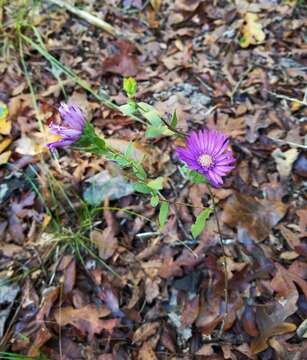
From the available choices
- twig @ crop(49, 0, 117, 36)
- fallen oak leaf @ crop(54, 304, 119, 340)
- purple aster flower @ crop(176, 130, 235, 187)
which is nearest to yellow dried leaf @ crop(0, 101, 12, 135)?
twig @ crop(49, 0, 117, 36)

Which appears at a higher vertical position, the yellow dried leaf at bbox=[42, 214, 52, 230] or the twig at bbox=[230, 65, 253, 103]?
the twig at bbox=[230, 65, 253, 103]

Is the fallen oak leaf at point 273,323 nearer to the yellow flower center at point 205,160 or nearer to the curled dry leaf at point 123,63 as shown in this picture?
the yellow flower center at point 205,160

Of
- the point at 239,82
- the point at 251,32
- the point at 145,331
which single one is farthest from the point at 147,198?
the point at 251,32

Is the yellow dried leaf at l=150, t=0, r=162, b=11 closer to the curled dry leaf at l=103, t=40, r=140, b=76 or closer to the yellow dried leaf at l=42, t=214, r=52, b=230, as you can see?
the curled dry leaf at l=103, t=40, r=140, b=76

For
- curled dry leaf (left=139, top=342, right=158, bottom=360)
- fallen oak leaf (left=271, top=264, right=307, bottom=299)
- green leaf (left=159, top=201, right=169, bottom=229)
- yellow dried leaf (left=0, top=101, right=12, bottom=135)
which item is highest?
→ green leaf (left=159, top=201, right=169, bottom=229)

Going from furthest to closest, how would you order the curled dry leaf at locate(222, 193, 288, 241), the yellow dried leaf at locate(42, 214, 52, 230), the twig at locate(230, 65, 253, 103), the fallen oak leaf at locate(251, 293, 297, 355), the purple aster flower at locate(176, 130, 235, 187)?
the twig at locate(230, 65, 253, 103) → the yellow dried leaf at locate(42, 214, 52, 230) → the curled dry leaf at locate(222, 193, 288, 241) → the fallen oak leaf at locate(251, 293, 297, 355) → the purple aster flower at locate(176, 130, 235, 187)

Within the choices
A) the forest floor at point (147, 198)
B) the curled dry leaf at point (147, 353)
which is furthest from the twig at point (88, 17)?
the curled dry leaf at point (147, 353)

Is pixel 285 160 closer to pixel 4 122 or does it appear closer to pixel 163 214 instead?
pixel 163 214
